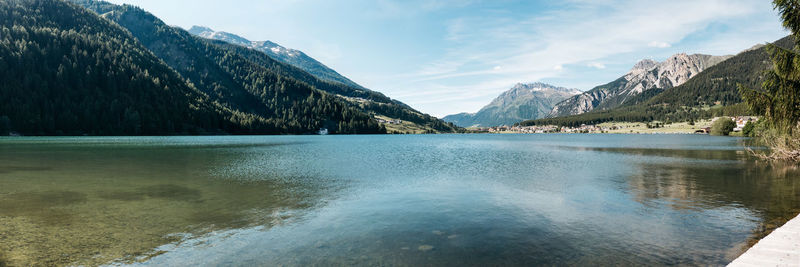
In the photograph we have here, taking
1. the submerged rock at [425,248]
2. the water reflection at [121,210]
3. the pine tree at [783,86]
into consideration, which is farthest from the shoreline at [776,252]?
the pine tree at [783,86]

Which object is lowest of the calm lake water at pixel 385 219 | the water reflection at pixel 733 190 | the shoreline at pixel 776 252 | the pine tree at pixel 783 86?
the water reflection at pixel 733 190

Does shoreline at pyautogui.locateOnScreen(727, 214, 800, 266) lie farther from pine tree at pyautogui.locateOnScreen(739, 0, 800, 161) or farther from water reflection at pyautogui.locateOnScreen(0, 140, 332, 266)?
pine tree at pyautogui.locateOnScreen(739, 0, 800, 161)

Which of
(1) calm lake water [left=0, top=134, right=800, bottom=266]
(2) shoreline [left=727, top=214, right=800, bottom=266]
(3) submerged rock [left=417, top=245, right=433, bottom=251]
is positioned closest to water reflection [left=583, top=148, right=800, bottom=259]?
(1) calm lake water [left=0, top=134, right=800, bottom=266]

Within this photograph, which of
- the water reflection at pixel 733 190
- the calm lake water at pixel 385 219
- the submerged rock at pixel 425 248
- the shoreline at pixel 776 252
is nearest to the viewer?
the shoreline at pixel 776 252

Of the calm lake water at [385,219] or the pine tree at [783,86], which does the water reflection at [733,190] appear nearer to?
the calm lake water at [385,219]

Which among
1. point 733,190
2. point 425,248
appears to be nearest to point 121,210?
point 425,248

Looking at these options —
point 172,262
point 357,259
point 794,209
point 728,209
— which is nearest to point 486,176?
point 728,209

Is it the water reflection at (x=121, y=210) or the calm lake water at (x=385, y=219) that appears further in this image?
the water reflection at (x=121, y=210)

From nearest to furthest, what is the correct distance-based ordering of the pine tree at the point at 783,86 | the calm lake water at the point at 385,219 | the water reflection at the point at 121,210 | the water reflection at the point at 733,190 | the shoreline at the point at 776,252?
the shoreline at the point at 776,252, the calm lake water at the point at 385,219, the water reflection at the point at 121,210, the water reflection at the point at 733,190, the pine tree at the point at 783,86

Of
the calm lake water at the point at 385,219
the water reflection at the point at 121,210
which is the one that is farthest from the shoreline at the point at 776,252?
the water reflection at the point at 121,210

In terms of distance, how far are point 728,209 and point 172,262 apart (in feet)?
104

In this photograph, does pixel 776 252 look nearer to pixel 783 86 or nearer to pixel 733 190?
pixel 733 190

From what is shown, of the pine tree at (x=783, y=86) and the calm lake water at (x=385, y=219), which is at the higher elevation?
the pine tree at (x=783, y=86)

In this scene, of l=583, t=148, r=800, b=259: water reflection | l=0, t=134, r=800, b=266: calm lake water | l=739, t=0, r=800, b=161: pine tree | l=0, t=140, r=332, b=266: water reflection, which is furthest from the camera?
A: l=739, t=0, r=800, b=161: pine tree
